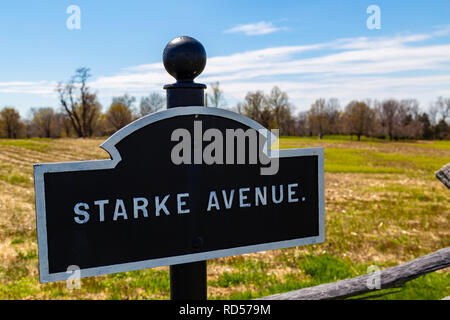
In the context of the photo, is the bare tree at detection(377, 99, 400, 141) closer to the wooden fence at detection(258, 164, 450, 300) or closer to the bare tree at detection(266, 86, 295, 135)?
the bare tree at detection(266, 86, 295, 135)

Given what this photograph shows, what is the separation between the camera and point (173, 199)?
6.75 feet

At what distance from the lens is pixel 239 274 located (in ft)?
18.7

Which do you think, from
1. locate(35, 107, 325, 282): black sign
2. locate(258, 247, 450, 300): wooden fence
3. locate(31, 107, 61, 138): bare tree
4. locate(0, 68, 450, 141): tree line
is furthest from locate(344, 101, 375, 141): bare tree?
locate(35, 107, 325, 282): black sign

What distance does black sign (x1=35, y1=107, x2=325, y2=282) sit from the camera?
1864 millimetres

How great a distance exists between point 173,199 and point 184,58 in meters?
0.80

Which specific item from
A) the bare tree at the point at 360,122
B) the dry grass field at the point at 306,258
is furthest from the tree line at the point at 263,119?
the dry grass field at the point at 306,258

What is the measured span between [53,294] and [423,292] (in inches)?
192

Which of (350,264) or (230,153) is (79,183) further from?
(350,264)

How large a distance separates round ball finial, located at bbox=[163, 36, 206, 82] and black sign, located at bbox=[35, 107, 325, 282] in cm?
25

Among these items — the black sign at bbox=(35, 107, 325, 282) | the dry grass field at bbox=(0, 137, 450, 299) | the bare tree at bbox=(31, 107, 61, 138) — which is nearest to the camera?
the black sign at bbox=(35, 107, 325, 282)

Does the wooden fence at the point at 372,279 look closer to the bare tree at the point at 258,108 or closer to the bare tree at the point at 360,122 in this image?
the bare tree at the point at 258,108

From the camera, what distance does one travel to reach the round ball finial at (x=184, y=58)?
216 cm

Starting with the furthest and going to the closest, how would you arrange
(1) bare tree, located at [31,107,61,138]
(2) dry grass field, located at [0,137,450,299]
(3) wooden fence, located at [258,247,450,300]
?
1. (1) bare tree, located at [31,107,61,138]
2. (2) dry grass field, located at [0,137,450,299]
3. (3) wooden fence, located at [258,247,450,300]

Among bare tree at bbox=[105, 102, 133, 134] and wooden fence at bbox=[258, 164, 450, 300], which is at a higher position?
bare tree at bbox=[105, 102, 133, 134]
